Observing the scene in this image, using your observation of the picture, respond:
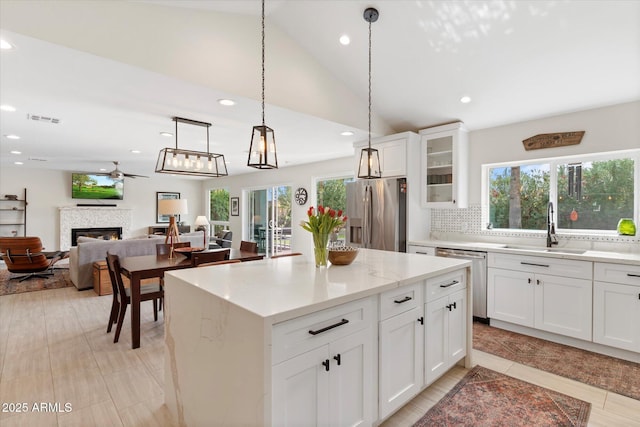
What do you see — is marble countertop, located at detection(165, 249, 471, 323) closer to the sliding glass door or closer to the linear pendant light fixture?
the linear pendant light fixture

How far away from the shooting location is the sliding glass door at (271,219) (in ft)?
24.8

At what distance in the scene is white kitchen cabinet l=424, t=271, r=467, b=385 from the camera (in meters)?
2.16

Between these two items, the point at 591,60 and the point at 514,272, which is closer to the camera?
the point at 591,60

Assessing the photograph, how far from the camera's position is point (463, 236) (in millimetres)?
4324

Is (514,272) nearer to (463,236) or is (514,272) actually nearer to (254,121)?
(463,236)

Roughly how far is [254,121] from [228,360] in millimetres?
2794

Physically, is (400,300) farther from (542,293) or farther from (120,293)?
(120,293)

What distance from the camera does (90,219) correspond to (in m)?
8.59

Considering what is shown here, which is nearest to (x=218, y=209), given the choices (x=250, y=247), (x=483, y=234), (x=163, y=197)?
(x=163, y=197)

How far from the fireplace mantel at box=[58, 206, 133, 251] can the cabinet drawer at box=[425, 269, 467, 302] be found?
9.38 meters

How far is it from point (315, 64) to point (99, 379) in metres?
3.51

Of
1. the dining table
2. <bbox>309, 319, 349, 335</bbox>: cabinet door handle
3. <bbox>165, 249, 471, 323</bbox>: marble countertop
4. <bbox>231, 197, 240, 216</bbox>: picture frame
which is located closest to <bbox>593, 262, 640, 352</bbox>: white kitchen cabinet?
<bbox>165, 249, 471, 323</bbox>: marble countertop

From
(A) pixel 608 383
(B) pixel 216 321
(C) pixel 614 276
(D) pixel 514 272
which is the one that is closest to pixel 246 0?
(B) pixel 216 321

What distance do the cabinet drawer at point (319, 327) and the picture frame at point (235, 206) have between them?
7.68 meters
